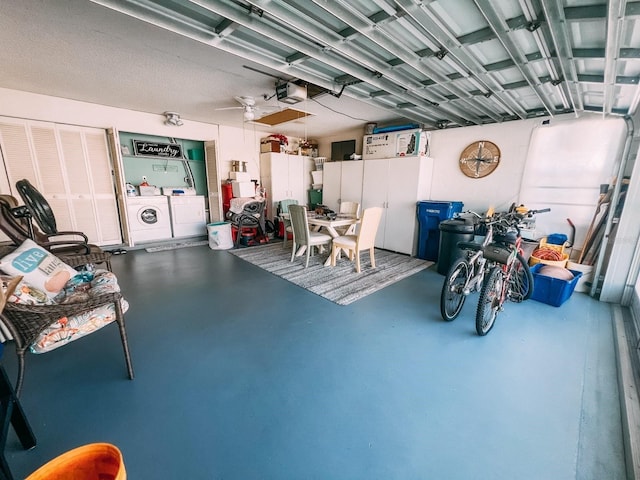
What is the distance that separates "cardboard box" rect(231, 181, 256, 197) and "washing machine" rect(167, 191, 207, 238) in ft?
2.77

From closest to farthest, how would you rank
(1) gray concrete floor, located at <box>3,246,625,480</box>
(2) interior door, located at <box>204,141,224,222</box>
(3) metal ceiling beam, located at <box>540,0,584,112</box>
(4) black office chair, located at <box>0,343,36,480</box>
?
(4) black office chair, located at <box>0,343,36,480</box> → (1) gray concrete floor, located at <box>3,246,625,480</box> → (3) metal ceiling beam, located at <box>540,0,584,112</box> → (2) interior door, located at <box>204,141,224,222</box>

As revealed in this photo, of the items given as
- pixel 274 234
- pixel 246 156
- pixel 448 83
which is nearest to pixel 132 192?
pixel 246 156

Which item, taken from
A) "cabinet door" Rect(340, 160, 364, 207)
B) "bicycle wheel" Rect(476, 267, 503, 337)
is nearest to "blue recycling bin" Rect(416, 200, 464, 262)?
"cabinet door" Rect(340, 160, 364, 207)

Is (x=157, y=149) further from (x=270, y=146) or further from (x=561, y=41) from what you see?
(x=561, y=41)

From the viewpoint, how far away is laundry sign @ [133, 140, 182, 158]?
5176 mm

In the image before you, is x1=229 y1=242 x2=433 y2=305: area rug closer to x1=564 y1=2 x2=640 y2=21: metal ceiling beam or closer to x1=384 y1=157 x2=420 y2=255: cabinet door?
x1=384 y1=157 x2=420 y2=255: cabinet door

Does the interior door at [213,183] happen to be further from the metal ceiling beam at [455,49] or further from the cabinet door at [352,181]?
the metal ceiling beam at [455,49]

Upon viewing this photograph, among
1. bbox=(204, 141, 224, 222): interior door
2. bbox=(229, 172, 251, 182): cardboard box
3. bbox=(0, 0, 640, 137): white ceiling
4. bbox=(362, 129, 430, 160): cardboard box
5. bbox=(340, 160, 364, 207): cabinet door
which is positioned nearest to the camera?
bbox=(0, 0, 640, 137): white ceiling

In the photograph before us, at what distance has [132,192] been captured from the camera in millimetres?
5055

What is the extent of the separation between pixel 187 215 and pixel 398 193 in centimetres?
450

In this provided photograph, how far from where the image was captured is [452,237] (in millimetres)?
3574

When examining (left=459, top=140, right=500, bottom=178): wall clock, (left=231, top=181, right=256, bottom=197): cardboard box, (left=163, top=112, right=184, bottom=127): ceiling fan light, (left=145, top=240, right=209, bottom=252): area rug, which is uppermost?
(left=163, top=112, right=184, bottom=127): ceiling fan light

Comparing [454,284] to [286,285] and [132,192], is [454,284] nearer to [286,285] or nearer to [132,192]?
[286,285]

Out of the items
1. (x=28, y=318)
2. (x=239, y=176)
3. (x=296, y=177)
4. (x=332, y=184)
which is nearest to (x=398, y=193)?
(x=332, y=184)
